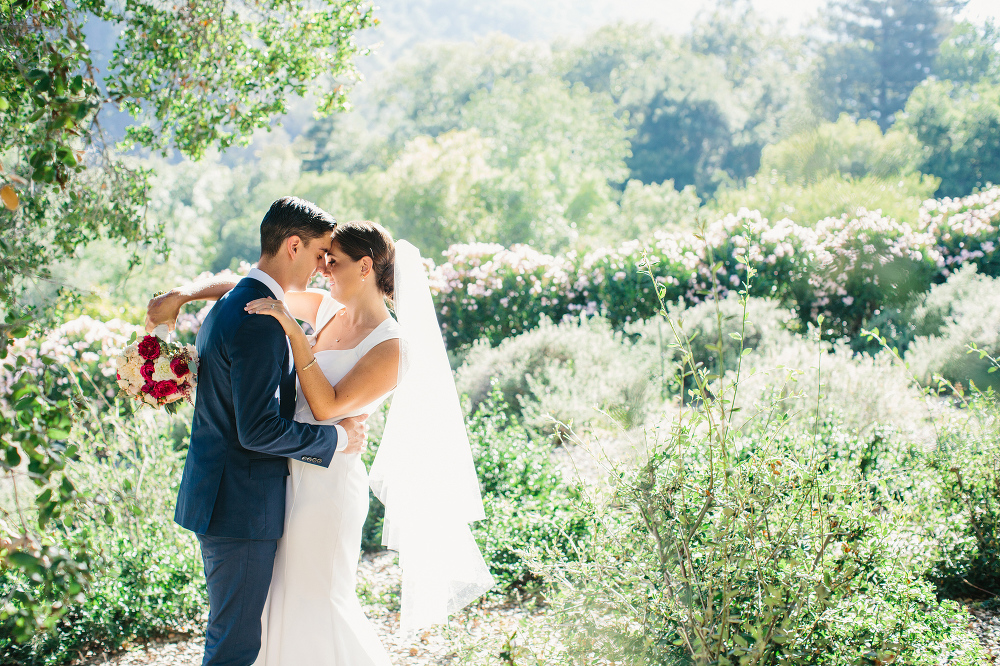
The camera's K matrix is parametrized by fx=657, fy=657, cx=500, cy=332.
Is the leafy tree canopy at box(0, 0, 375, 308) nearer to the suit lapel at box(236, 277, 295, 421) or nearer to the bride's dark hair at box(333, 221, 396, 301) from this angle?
the bride's dark hair at box(333, 221, 396, 301)

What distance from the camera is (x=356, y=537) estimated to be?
2.80 m

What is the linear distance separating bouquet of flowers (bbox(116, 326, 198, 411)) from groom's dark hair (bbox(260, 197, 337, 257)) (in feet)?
1.67

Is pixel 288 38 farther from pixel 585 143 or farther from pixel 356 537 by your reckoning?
A: pixel 585 143

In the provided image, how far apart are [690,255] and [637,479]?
820 cm

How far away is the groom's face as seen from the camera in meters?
2.65

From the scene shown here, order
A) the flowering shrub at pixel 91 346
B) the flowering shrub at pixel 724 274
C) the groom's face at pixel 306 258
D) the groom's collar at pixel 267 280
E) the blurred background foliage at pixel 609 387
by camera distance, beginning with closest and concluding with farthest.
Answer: the blurred background foliage at pixel 609 387, the groom's collar at pixel 267 280, the groom's face at pixel 306 258, the flowering shrub at pixel 91 346, the flowering shrub at pixel 724 274

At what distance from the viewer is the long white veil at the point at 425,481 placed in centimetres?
307

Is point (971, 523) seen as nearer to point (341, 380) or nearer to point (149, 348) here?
point (341, 380)

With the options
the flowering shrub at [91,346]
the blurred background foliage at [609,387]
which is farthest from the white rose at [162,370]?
the flowering shrub at [91,346]

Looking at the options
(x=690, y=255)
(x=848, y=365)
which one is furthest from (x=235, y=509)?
(x=690, y=255)

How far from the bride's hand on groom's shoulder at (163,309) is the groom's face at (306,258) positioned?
615 mm

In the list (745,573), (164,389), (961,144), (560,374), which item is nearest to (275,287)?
(164,389)

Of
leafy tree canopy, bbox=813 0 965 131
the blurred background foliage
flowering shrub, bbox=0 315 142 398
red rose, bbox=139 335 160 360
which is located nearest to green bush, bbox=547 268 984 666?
the blurred background foliage

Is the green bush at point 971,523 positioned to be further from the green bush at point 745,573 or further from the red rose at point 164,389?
the red rose at point 164,389
